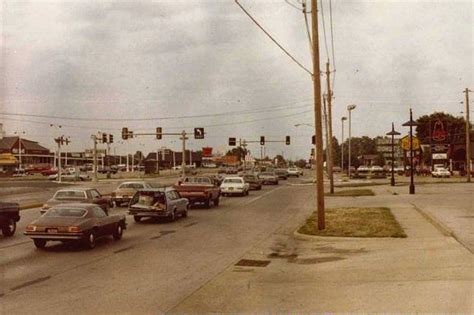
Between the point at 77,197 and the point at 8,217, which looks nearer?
the point at 8,217

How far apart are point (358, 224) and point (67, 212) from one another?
1050 centimetres

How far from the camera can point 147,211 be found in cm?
2453

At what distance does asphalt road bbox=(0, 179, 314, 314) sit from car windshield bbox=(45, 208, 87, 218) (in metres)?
0.95

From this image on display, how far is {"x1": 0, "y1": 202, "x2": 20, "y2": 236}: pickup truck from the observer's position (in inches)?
790

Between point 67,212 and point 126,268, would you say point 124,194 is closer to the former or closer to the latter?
point 67,212

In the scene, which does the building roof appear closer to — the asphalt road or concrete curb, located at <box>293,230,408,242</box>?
the asphalt road

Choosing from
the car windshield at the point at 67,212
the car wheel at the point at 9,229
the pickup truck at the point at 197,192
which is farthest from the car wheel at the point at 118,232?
the pickup truck at the point at 197,192

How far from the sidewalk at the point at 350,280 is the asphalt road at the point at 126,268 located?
68cm

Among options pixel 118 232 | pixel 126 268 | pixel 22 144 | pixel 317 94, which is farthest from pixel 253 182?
pixel 22 144

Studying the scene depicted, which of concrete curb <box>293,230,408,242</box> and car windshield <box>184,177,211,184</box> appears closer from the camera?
concrete curb <box>293,230,408,242</box>

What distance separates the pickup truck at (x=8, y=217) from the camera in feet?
65.8

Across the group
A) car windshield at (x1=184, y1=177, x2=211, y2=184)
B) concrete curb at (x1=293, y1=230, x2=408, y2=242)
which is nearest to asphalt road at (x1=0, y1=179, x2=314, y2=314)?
concrete curb at (x1=293, y1=230, x2=408, y2=242)

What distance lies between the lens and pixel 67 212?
17.1m

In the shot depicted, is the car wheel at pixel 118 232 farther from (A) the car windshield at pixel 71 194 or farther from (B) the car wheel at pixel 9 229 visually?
(A) the car windshield at pixel 71 194
